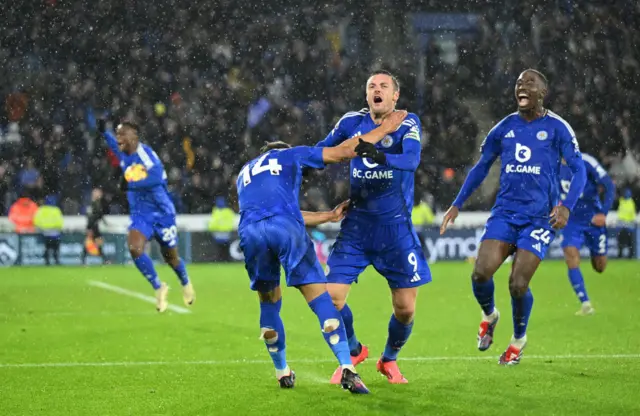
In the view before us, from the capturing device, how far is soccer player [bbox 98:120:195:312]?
43.7 ft

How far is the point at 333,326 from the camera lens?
680 centimetres

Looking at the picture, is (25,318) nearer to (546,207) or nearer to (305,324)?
(305,324)

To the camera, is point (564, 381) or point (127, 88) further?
point (127, 88)

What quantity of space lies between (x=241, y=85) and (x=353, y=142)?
17.6 m

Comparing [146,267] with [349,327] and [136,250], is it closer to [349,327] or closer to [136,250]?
[136,250]

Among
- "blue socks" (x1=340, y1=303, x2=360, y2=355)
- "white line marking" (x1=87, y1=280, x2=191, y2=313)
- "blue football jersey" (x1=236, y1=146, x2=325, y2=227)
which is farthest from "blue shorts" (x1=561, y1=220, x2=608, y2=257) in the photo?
"blue football jersey" (x1=236, y1=146, x2=325, y2=227)

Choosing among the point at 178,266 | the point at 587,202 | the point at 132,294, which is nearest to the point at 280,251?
the point at 178,266

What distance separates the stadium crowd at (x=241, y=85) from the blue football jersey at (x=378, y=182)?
583 inches

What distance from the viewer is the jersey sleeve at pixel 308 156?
22.7ft

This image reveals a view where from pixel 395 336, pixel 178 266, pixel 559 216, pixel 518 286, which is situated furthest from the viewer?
pixel 178 266

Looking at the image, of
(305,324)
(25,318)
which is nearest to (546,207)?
(305,324)

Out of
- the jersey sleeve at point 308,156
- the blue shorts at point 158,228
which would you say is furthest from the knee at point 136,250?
the jersey sleeve at point 308,156

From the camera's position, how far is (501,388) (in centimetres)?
720

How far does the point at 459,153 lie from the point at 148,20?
7838mm
